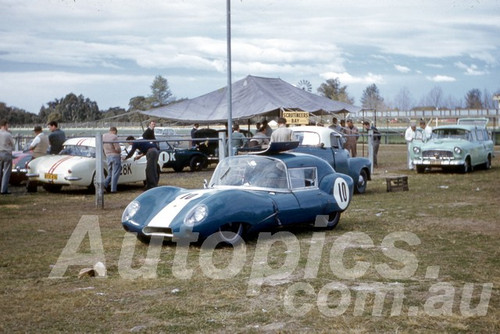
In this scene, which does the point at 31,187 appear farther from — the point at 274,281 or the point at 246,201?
the point at 274,281

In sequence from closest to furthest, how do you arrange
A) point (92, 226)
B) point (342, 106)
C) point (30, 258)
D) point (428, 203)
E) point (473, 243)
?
point (30, 258) < point (473, 243) < point (92, 226) < point (428, 203) < point (342, 106)

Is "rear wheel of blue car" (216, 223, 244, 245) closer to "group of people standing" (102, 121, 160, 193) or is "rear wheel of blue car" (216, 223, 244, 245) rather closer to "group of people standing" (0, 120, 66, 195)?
"group of people standing" (102, 121, 160, 193)

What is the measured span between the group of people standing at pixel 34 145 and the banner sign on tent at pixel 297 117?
8.84 metres

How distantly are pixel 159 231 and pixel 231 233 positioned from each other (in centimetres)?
92

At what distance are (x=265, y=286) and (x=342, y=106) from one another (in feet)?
85.0

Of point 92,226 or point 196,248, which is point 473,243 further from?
point 92,226

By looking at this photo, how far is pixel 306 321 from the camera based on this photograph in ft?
19.7

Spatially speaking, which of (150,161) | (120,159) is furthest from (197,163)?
(120,159)

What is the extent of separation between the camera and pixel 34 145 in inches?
764

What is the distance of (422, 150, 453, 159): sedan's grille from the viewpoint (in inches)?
947

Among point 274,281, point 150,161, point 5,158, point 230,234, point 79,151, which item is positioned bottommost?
point 274,281

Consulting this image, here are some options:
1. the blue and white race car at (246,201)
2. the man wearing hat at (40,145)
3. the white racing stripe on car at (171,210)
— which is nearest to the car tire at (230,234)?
the blue and white race car at (246,201)

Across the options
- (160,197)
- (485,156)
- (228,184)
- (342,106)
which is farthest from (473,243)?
(342,106)

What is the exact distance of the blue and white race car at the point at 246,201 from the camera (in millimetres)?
9227
